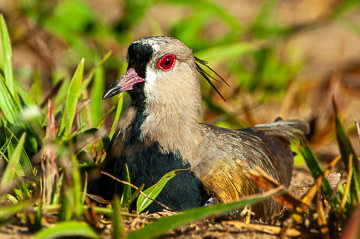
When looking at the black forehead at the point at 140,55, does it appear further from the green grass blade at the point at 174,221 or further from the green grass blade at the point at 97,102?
the green grass blade at the point at 174,221

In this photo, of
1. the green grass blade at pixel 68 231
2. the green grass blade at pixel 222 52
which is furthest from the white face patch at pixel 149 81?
the green grass blade at pixel 222 52

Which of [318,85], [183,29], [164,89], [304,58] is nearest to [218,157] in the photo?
[164,89]

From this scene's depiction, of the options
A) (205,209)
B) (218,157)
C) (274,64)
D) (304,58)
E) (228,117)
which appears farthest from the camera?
(304,58)

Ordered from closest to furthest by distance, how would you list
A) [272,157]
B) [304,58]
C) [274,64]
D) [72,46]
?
[272,157]
[72,46]
[274,64]
[304,58]

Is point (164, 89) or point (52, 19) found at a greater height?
point (52, 19)

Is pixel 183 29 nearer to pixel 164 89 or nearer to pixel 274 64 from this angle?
pixel 274 64

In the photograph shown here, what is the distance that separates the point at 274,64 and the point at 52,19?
244cm

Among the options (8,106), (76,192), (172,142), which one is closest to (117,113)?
(172,142)

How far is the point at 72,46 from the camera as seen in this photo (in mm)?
5336

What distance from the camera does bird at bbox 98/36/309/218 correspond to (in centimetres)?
307

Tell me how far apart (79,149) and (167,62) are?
79cm

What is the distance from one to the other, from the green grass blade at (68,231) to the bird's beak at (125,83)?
3.76ft

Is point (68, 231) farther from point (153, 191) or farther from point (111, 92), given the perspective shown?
point (111, 92)

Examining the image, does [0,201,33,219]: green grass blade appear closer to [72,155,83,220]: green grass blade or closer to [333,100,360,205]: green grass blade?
[72,155,83,220]: green grass blade
